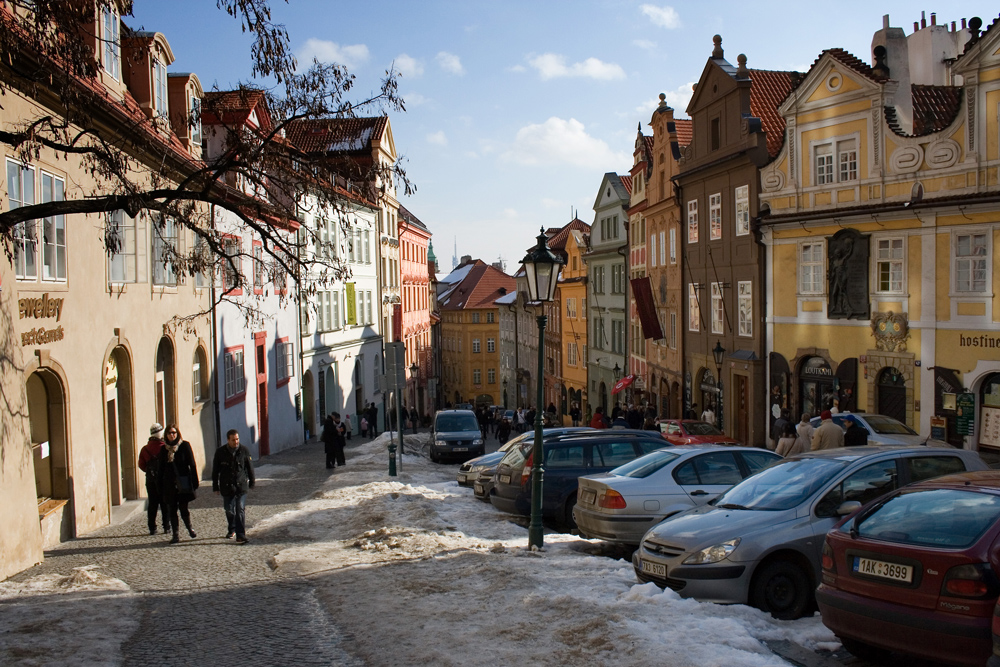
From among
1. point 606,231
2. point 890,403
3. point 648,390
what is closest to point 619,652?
point 890,403

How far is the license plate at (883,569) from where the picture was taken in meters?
6.62

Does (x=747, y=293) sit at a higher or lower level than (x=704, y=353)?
higher

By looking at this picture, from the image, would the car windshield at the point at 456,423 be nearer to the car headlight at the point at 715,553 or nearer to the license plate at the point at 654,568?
the license plate at the point at 654,568

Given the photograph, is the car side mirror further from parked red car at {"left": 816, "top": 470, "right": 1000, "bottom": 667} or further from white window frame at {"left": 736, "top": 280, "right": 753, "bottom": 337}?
white window frame at {"left": 736, "top": 280, "right": 753, "bottom": 337}

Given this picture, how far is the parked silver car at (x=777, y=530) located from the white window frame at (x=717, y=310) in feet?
81.6

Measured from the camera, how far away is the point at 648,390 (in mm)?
44406

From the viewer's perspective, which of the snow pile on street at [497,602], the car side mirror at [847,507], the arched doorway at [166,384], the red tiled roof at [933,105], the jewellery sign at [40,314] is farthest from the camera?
the red tiled roof at [933,105]

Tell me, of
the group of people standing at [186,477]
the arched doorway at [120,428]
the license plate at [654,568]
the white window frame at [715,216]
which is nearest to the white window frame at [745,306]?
the white window frame at [715,216]

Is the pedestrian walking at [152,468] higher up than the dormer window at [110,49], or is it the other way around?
the dormer window at [110,49]

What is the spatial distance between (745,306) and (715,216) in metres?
4.27

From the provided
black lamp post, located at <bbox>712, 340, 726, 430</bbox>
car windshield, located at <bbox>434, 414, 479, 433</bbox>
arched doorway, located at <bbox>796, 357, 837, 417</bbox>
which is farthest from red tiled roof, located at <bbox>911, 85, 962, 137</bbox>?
car windshield, located at <bbox>434, 414, 479, 433</bbox>

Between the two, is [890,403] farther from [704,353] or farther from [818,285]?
[704,353]

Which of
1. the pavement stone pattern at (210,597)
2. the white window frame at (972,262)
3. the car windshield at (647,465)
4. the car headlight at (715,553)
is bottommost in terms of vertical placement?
the pavement stone pattern at (210,597)

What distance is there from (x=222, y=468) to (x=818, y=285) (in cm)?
2143
